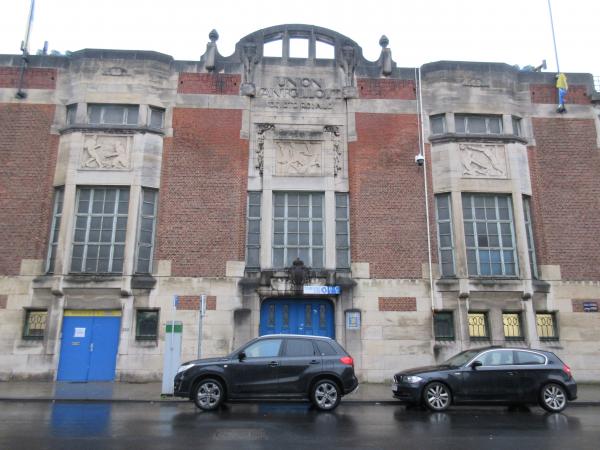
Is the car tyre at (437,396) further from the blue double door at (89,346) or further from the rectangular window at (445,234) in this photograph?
the blue double door at (89,346)

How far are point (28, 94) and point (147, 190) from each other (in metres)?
5.42

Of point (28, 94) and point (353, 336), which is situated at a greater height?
point (28, 94)

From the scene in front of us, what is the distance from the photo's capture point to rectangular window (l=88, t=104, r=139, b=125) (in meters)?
16.4

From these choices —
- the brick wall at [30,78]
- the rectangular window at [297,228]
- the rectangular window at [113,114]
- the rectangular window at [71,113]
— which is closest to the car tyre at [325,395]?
the rectangular window at [297,228]

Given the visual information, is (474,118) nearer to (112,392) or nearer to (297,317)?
(297,317)

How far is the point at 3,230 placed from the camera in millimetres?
15336

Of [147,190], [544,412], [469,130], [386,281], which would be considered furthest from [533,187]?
[147,190]

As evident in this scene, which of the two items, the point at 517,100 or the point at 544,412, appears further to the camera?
the point at 517,100

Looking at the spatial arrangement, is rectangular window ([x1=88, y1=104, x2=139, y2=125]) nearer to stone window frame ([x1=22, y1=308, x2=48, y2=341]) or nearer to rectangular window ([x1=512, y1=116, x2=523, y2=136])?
stone window frame ([x1=22, y1=308, x2=48, y2=341])

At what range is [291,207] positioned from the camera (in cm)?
1628

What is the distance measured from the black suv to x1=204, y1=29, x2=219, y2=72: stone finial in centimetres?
1088

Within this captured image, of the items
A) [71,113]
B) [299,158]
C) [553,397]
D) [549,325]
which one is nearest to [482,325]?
[549,325]

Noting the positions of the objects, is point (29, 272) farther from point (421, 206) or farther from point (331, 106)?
point (421, 206)

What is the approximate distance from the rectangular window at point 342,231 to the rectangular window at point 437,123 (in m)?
4.03
